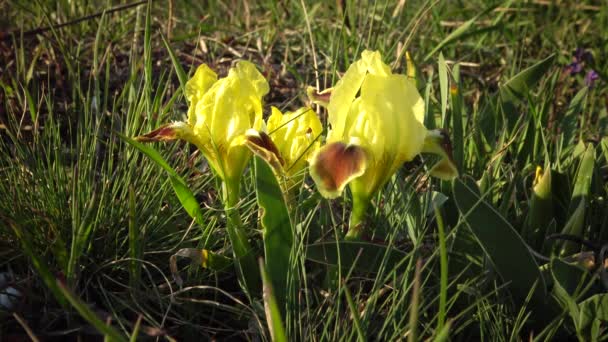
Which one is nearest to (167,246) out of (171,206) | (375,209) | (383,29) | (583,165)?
(171,206)

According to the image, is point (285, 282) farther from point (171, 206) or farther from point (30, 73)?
point (30, 73)

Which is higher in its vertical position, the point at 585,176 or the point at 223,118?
the point at 223,118

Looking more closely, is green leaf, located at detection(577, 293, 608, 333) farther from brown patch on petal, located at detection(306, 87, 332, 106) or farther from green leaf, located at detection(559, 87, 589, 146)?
green leaf, located at detection(559, 87, 589, 146)

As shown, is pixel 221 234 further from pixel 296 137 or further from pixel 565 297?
pixel 565 297

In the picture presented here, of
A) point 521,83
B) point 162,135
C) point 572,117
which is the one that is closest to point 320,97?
point 162,135

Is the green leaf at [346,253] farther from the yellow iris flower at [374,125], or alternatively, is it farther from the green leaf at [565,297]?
the green leaf at [565,297]

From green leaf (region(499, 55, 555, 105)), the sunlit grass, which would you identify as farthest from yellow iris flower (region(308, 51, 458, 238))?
green leaf (region(499, 55, 555, 105))
